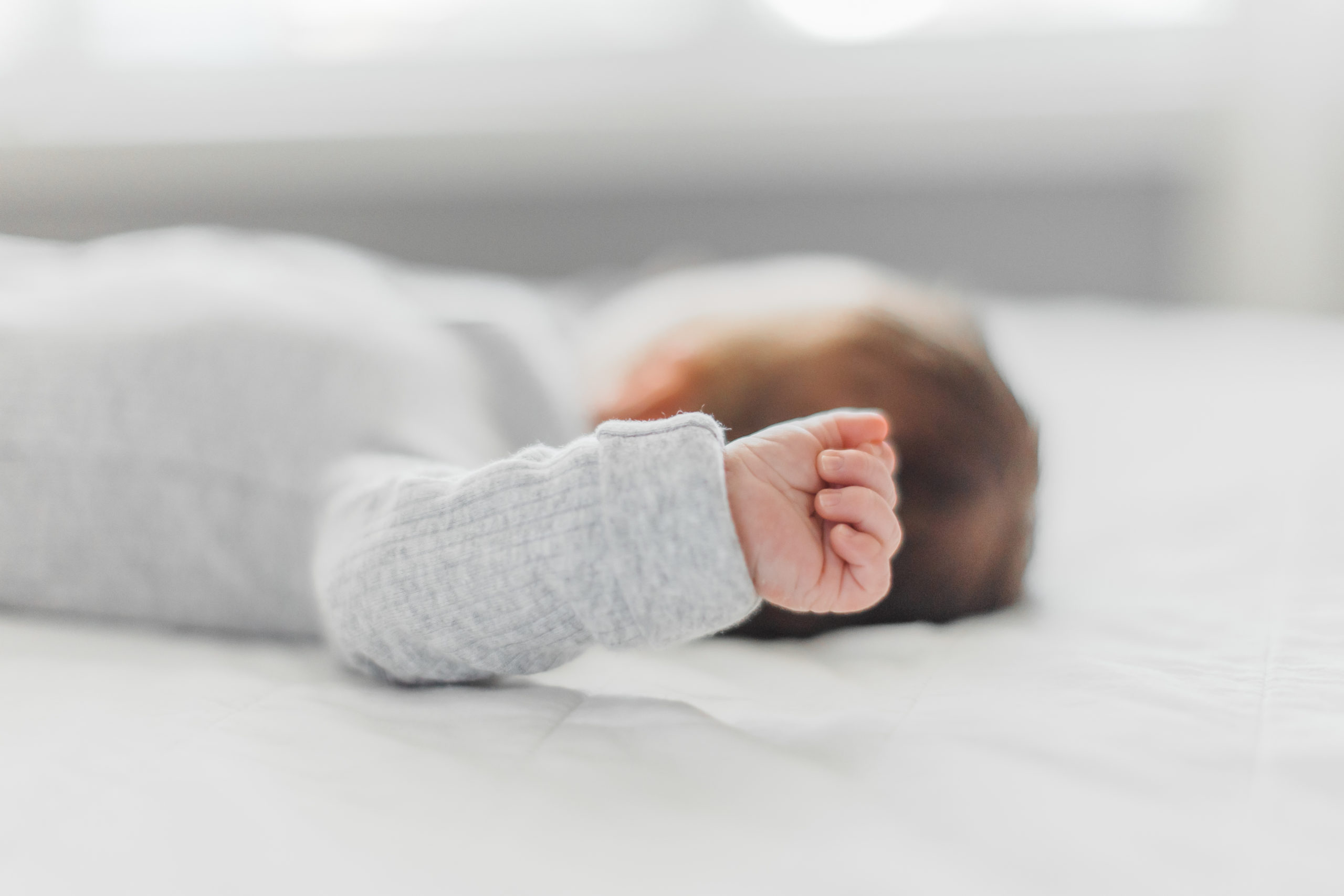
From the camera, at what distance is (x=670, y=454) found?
1.41ft

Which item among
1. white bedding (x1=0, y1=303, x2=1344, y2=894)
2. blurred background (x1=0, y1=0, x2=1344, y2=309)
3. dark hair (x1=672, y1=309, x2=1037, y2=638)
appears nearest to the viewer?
white bedding (x1=0, y1=303, x2=1344, y2=894)

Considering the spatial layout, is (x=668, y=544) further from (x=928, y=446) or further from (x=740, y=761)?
(x=928, y=446)

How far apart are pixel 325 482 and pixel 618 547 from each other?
261 millimetres

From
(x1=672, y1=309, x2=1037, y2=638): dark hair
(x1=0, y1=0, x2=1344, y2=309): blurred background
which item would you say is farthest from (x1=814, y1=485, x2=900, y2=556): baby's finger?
(x1=0, y1=0, x2=1344, y2=309): blurred background

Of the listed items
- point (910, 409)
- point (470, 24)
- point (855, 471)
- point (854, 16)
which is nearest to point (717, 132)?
point (854, 16)

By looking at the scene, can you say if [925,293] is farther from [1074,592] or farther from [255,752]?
[255,752]

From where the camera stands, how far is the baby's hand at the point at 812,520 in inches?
17.1

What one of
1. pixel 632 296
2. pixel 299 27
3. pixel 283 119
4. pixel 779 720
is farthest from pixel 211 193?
pixel 779 720

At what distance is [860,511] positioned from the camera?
434 millimetres

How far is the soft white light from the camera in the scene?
1946 mm

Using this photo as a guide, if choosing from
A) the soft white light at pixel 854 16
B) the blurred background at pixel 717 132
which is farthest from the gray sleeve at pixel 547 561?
the soft white light at pixel 854 16

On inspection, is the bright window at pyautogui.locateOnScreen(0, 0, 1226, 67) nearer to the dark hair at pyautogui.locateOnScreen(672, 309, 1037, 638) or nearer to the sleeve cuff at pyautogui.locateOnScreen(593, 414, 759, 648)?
the dark hair at pyautogui.locateOnScreen(672, 309, 1037, 638)

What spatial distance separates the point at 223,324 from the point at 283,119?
155 centimetres

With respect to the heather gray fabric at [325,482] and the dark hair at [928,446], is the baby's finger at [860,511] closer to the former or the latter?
the heather gray fabric at [325,482]
